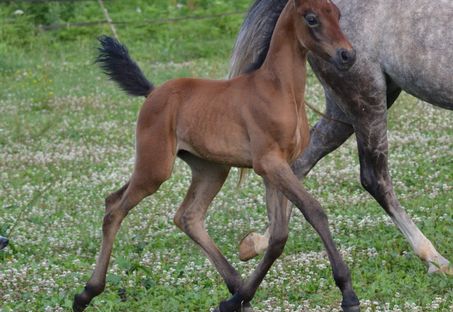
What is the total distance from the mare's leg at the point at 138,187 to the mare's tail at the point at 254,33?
115 cm

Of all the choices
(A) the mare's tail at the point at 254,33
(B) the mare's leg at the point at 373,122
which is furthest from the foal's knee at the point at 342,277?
(A) the mare's tail at the point at 254,33

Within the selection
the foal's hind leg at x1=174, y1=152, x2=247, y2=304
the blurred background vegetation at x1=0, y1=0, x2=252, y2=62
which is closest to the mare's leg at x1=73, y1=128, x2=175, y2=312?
the foal's hind leg at x1=174, y1=152, x2=247, y2=304

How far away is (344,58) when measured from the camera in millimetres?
5605

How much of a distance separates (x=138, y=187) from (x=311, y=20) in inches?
54.1

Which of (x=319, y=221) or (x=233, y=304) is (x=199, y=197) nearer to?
(x=233, y=304)

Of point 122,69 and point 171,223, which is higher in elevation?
point 122,69

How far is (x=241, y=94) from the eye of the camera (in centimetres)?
605

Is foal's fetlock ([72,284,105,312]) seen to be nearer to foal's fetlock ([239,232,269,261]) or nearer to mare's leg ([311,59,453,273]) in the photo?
foal's fetlock ([239,232,269,261])

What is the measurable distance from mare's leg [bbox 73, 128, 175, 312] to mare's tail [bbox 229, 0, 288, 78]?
1.15 metres

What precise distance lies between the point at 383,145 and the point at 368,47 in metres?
0.70

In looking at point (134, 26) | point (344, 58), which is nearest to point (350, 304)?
point (344, 58)

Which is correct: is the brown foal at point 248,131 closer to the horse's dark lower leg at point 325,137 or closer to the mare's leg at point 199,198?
the mare's leg at point 199,198

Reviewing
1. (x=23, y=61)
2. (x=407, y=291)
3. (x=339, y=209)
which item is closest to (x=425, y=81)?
(x=407, y=291)

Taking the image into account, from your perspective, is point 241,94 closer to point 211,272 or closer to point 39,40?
point 211,272
